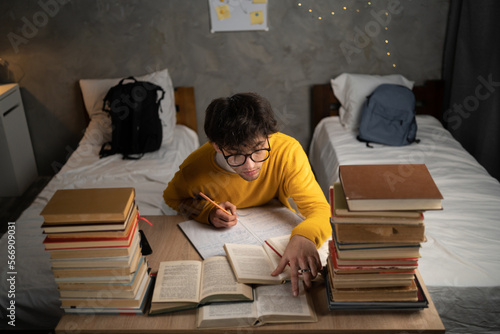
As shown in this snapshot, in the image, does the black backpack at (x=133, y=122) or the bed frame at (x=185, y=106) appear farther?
the bed frame at (x=185, y=106)

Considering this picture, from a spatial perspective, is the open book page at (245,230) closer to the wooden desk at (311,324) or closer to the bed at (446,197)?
the wooden desk at (311,324)

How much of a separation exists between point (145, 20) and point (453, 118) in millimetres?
2273

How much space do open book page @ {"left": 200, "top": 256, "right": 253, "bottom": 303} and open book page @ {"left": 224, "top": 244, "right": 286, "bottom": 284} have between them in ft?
0.06

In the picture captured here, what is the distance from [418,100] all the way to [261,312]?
2595mm

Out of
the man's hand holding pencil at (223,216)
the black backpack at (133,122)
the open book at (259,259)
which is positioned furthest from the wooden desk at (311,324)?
the black backpack at (133,122)

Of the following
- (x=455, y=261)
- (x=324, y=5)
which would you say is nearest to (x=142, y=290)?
(x=455, y=261)

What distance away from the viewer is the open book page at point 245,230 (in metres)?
1.39

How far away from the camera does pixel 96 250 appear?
106 cm

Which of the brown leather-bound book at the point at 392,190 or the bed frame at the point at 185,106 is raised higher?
the brown leather-bound book at the point at 392,190

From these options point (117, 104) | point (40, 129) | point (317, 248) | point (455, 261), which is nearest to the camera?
point (317, 248)

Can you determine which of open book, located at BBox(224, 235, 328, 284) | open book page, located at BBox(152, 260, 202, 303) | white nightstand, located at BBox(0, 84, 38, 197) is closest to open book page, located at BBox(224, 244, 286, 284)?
open book, located at BBox(224, 235, 328, 284)

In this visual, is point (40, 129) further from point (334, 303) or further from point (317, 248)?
point (334, 303)

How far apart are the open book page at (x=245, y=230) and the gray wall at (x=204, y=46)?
1.81 m

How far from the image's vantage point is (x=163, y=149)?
9.48 ft
